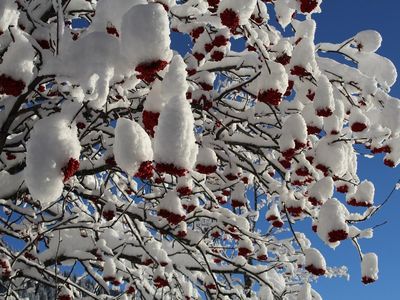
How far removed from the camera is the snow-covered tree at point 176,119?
1.68 m

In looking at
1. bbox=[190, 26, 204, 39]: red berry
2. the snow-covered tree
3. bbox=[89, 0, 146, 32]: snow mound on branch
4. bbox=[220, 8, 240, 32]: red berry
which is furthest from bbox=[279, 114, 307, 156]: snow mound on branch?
bbox=[89, 0, 146, 32]: snow mound on branch

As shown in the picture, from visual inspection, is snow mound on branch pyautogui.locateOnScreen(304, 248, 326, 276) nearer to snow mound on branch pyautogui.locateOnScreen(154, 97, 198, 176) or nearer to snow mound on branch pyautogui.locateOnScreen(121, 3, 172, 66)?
snow mound on branch pyautogui.locateOnScreen(154, 97, 198, 176)

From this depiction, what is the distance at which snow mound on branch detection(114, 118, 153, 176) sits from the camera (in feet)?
5.50

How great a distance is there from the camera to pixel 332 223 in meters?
3.34

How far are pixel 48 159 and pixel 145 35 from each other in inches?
20.4

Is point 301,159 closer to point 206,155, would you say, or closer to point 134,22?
point 206,155

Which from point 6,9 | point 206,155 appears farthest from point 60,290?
point 6,9

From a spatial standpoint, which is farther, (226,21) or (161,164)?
(226,21)

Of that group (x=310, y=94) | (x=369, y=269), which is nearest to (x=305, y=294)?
(x=369, y=269)

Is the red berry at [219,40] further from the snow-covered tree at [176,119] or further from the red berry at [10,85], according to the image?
the red berry at [10,85]

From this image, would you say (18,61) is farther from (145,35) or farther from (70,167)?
(145,35)

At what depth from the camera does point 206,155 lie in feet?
11.6

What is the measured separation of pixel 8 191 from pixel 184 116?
2.87 metres

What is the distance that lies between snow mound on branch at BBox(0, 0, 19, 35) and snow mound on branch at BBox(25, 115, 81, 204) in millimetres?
471
